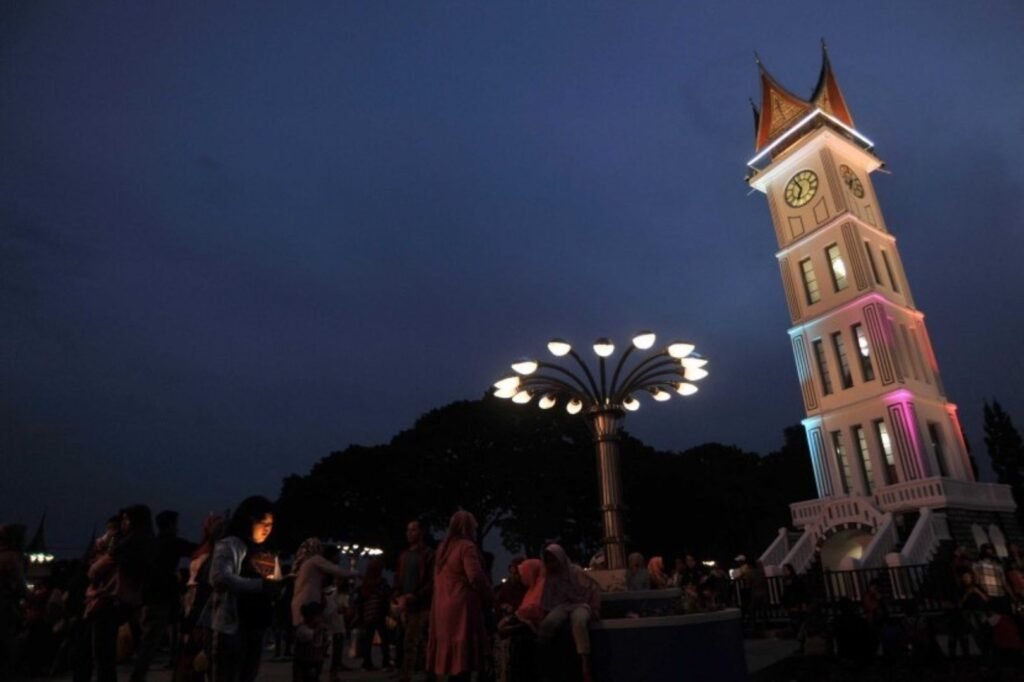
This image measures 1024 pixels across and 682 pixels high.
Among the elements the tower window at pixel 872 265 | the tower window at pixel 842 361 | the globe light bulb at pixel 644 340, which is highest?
the tower window at pixel 872 265

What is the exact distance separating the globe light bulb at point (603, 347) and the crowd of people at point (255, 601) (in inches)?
138

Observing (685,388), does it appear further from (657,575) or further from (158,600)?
(158,600)

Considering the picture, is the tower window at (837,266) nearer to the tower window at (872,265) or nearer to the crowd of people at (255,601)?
the tower window at (872,265)

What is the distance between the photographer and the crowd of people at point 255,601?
189 inches

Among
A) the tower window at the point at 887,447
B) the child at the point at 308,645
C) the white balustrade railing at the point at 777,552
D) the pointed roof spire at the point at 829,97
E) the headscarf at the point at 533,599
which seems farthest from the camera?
the pointed roof spire at the point at 829,97

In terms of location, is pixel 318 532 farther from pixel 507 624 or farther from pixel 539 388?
pixel 507 624

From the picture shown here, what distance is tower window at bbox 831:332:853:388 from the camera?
1015 inches

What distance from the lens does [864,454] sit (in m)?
24.6

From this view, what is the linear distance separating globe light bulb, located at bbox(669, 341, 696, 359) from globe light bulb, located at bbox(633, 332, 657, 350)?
342 mm

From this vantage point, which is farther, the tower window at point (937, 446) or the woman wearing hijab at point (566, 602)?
the tower window at point (937, 446)

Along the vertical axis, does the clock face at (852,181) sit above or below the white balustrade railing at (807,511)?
above

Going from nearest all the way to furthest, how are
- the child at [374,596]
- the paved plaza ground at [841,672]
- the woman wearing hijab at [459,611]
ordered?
the woman wearing hijab at [459,611] < the paved plaza ground at [841,672] < the child at [374,596]

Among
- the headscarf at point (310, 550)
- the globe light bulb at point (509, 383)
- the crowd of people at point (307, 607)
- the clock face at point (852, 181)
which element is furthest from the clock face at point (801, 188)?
the headscarf at point (310, 550)

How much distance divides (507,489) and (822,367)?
18323 mm
